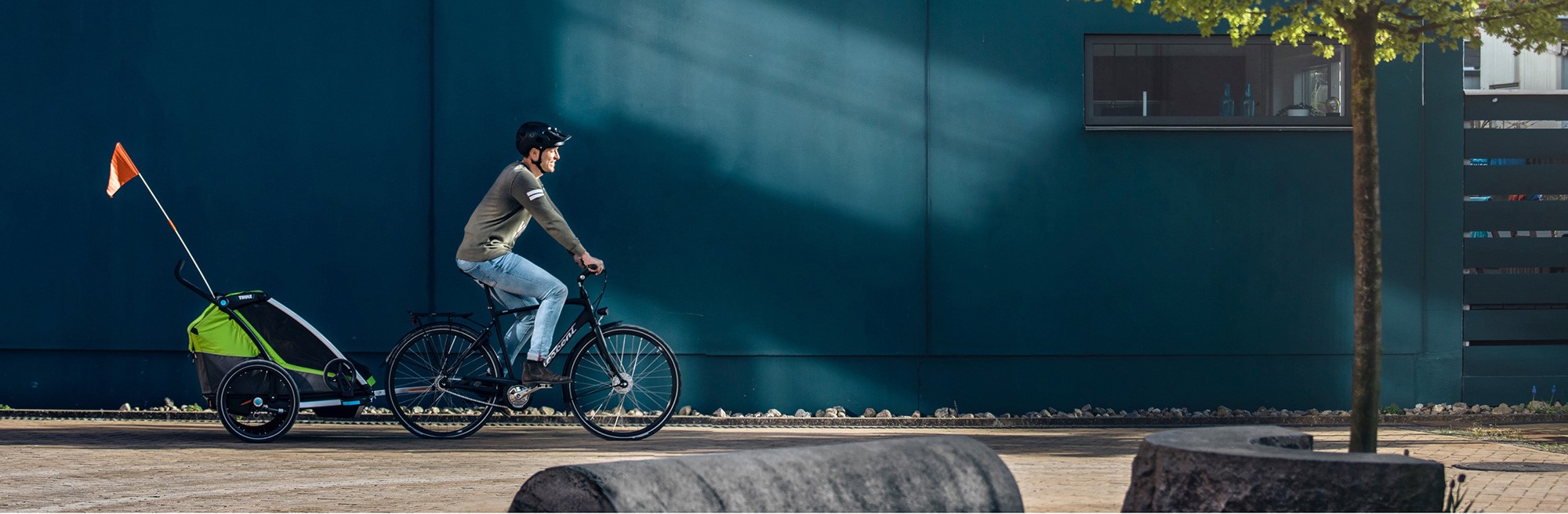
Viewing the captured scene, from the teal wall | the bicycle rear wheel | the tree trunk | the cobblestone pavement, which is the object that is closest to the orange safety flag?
the teal wall

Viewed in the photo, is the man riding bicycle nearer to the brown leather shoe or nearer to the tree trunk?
the brown leather shoe

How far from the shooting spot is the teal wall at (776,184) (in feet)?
29.5

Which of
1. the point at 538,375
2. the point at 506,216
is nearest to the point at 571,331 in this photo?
the point at 538,375

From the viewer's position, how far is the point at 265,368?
768 cm

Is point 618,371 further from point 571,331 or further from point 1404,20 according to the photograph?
point 1404,20

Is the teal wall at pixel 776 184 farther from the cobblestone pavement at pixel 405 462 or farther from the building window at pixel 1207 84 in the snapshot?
the cobblestone pavement at pixel 405 462

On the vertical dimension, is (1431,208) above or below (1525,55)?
below

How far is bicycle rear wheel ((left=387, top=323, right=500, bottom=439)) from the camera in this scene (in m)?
7.80

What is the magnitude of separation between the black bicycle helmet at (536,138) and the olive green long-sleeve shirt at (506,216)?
0.16 metres

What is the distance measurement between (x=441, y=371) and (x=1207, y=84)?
16.9 feet

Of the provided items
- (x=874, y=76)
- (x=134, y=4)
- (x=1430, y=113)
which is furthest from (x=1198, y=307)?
(x=134, y=4)

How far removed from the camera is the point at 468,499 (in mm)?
5504

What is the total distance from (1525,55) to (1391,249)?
6.37ft

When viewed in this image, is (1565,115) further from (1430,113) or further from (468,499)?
(468,499)
